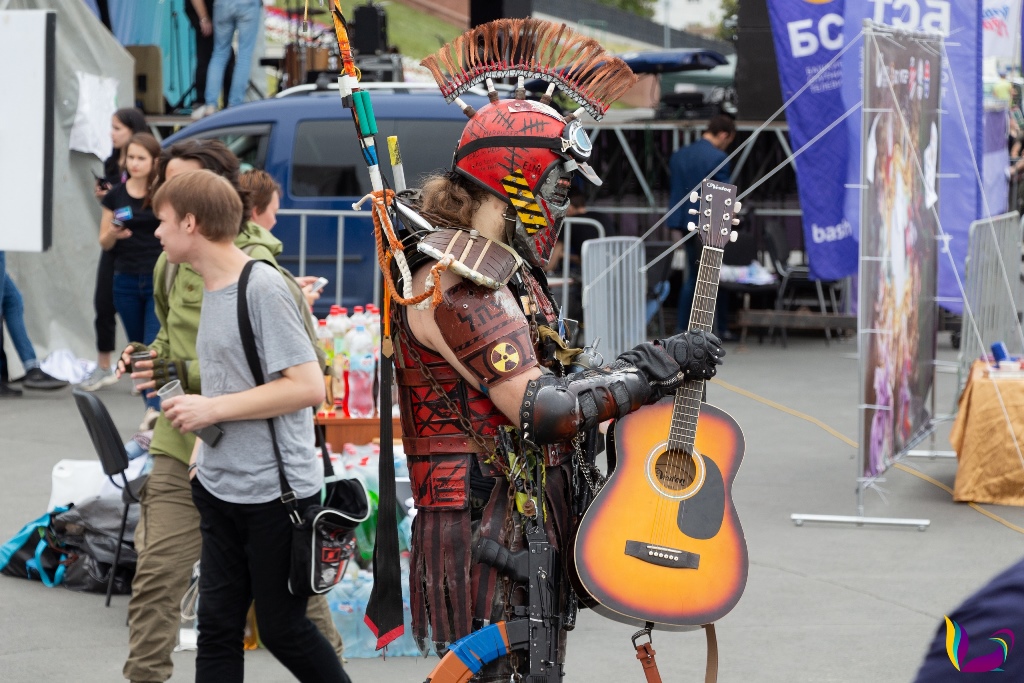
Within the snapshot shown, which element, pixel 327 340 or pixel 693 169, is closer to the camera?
pixel 327 340

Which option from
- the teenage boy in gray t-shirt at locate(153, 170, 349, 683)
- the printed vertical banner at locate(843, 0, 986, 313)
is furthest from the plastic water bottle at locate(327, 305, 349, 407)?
the printed vertical banner at locate(843, 0, 986, 313)

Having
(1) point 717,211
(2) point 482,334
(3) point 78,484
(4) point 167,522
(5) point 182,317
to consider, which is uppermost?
(1) point 717,211

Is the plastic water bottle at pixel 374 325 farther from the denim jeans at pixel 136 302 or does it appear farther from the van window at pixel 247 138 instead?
the van window at pixel 247 138

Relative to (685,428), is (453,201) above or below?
above

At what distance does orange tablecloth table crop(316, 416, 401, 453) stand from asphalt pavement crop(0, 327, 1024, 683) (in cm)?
107

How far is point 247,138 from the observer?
1003 cm

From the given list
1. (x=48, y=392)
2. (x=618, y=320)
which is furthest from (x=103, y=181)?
(x=618, y=320)

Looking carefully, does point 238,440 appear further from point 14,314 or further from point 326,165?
point 14,314

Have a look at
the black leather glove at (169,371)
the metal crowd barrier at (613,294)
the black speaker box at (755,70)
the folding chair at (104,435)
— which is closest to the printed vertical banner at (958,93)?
A: the metal crowd barrier at (613,294)

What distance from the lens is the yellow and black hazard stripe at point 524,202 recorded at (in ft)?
9.86

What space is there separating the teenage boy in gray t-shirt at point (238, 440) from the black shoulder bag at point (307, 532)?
0.07 feet

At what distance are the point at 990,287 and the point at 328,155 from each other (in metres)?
4.85

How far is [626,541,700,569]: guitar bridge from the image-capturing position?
3100 mm

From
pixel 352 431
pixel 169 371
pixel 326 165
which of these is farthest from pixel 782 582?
pixel 326 165
